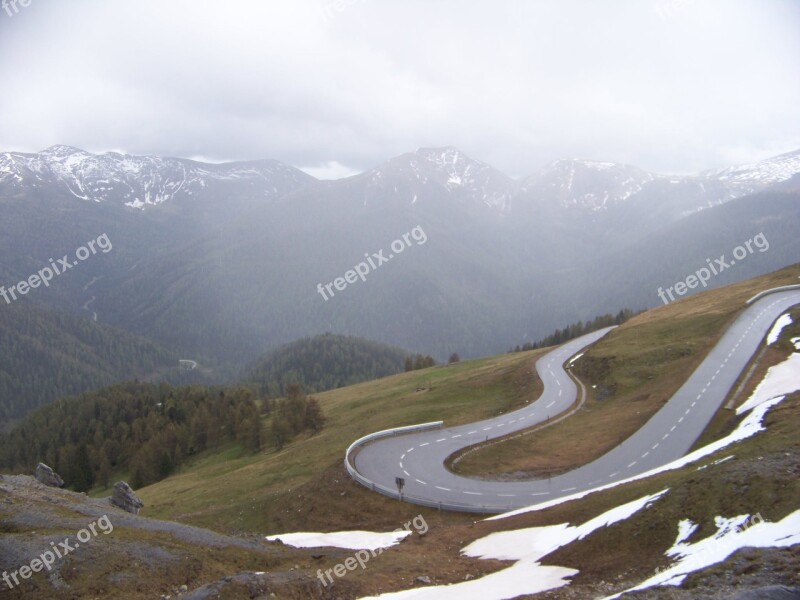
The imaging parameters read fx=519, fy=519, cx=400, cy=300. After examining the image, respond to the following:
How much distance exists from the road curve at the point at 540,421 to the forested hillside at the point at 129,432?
47793 millimetres

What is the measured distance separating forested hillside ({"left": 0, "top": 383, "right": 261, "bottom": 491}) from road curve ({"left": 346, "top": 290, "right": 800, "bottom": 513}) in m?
47.8

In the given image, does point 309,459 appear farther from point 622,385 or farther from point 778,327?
point 778,327

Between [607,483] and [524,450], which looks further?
[524,450]

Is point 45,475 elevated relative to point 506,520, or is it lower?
elevated

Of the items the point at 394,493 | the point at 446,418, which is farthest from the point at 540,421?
the point at 394,493

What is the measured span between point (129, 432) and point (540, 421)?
103352mm

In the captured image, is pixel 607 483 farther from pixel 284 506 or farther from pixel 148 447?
pixel 148 447

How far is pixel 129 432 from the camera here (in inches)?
4724

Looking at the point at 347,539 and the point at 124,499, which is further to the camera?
the point at 124,499

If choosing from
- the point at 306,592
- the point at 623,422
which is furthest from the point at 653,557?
the point at 623,422

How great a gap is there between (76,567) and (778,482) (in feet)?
93.1

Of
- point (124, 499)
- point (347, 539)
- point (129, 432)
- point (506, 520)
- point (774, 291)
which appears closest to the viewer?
point (506, 520)

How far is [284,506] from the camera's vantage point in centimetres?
4550

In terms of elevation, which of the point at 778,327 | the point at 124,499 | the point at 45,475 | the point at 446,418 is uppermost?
the point at 45,475
